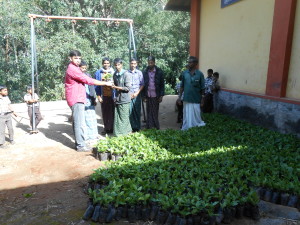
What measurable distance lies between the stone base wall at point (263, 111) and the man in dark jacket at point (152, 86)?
2.43 metres

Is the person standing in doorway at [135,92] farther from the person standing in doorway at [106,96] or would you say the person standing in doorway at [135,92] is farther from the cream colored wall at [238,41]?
the cream colored wall at [238,41]

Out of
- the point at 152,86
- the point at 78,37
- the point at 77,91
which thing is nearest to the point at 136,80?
the point at 152,86

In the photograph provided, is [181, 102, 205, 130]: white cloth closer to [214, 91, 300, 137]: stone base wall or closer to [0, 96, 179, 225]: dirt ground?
[214, 91, 300, 137]: stone base wall

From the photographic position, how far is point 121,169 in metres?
3.64

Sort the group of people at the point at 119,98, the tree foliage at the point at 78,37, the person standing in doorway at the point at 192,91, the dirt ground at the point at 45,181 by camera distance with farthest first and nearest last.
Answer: the tree foliage at the point at 78,37, the person standing in doorway at the point at 192,91, the group of people at the point at 119,98, the dirt ground at the point at 45,181

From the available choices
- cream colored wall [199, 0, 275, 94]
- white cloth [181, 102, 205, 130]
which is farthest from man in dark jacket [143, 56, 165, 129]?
cream colored wall [199, 0, 275, 94]

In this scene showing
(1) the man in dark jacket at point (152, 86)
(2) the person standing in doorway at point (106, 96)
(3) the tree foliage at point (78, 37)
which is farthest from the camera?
(3) the tree foliage at point (78, 37)

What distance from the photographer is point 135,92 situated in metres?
6.13

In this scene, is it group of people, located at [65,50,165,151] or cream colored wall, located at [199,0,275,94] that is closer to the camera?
group of people, located at [65,50,165,151]

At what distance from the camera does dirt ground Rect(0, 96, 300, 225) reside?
294cm

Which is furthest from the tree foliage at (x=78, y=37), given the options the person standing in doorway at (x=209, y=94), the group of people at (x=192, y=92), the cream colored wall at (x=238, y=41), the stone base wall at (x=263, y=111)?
the group of people at (x=192, y=92)

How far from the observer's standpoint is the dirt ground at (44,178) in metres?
3.03

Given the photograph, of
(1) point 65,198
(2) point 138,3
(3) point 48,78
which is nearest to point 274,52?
(1) point 65,198

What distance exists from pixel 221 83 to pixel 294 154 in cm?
439
